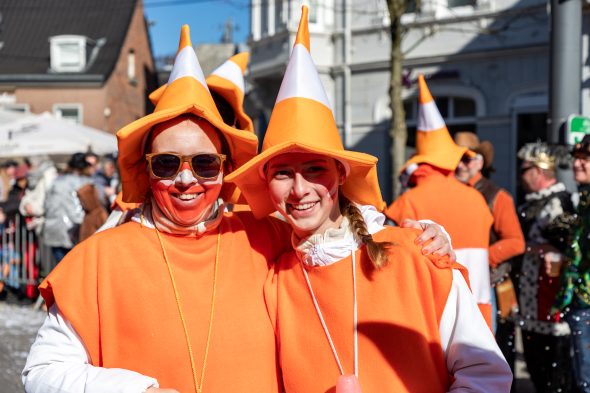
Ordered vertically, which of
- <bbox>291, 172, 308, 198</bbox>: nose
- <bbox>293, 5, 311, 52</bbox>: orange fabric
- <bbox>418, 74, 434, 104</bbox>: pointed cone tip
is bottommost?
<bbox>291, 172, 308, 198</bbox>: nose

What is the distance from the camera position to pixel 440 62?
1728 centimetres

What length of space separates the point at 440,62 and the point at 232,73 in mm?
14274

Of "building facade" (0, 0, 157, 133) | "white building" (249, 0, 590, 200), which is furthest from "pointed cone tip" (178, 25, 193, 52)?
"building facade" (0, 0, 157, 133)

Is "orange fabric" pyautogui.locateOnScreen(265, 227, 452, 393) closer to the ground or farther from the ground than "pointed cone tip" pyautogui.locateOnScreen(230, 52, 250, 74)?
closer to the ground

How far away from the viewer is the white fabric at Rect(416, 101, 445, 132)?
4996mm

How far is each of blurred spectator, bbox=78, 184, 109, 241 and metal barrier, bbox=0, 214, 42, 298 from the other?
308 cm

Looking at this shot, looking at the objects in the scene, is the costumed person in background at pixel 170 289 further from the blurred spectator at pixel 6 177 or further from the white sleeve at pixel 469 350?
the blurred spectator at pixel 6 177

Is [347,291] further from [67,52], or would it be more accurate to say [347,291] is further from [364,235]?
[67,52]

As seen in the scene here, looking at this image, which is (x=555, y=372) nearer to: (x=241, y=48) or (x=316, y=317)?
(x=316, y=317)

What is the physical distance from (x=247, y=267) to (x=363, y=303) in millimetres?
417

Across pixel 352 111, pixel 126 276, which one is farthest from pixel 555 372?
pixel 352 111

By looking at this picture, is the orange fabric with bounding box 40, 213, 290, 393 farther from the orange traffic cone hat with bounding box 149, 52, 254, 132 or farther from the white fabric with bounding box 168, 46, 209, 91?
the orange traffic cone hat with bounding box 149, 52, 254, 132

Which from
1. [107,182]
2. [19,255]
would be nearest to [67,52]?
[19,255]

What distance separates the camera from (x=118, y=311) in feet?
7.91
